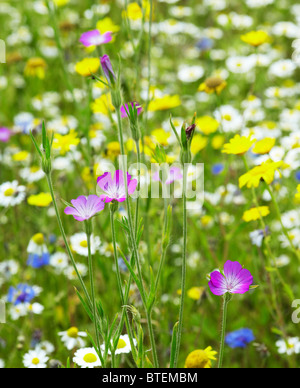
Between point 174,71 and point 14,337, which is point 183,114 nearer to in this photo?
point 174,71

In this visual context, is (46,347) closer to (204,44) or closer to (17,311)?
(17,311)

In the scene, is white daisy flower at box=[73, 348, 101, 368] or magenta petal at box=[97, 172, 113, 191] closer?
magenta petal at box=[97, 172, 113, 191]

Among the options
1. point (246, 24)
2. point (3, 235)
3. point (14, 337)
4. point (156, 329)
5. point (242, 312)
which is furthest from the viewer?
point (246, 24)

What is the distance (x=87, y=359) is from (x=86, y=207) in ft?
1.17

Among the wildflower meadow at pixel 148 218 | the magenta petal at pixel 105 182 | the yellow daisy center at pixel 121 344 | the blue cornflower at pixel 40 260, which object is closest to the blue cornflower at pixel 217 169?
the wildflower meadow at pixel 148 218

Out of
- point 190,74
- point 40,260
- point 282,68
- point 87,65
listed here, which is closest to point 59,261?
point 40,260

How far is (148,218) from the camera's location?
1.27 meters

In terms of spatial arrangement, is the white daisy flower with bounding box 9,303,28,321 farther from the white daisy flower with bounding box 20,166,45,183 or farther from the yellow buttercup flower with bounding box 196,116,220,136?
the yellow buttercup flower with bounding box 196,116,220,136

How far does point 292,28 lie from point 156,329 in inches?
72.7

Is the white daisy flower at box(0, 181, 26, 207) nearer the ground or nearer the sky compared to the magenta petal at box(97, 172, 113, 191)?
nearer the sky

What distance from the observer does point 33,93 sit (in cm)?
242

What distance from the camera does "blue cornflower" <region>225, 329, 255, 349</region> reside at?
1.19m

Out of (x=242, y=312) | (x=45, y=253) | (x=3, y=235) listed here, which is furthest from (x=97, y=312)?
(x=3, y=235)

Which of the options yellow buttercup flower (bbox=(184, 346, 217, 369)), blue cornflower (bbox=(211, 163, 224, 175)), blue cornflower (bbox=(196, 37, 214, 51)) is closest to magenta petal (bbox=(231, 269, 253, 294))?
yellow buttercup flower (bbox=(184, 346, 217, 369))
